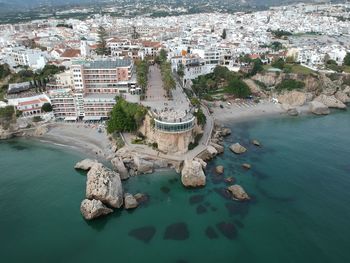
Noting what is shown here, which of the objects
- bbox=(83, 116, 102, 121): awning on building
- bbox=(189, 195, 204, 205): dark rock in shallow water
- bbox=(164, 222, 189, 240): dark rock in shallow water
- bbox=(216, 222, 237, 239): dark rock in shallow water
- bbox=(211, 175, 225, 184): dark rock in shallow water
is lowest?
bbox=(164, 222, 189, 240): dark rock in shallow water

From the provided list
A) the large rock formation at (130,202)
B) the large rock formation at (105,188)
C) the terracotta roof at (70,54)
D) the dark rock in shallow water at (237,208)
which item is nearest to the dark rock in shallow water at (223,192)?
the dark rock in shallow water at (237,208)

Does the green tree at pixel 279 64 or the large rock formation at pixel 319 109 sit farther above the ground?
the green tree at pixel 279 64

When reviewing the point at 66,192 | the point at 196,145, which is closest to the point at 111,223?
the point at 66,192

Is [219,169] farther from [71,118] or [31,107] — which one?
[31,107]

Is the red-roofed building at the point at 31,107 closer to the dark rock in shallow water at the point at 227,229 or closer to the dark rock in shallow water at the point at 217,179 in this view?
the dark rock in shallow water at the point at 217,179

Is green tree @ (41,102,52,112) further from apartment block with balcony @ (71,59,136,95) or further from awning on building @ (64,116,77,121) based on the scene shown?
apartment block with balcony @ (71,59,136,95)

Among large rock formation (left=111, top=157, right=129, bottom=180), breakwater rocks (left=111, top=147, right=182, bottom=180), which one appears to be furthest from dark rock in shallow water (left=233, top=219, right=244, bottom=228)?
large rock formation (left=111, top=157, right=129, bottom=180)

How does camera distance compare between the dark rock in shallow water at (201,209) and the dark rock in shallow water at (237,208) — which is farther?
the dark rock in shallow water at (201,209)
